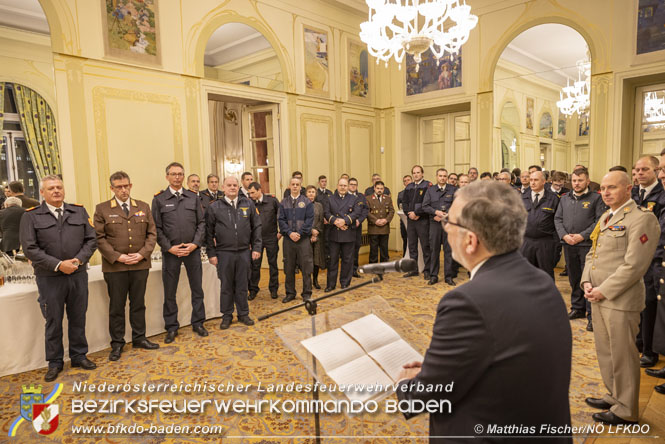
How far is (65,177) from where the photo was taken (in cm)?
493

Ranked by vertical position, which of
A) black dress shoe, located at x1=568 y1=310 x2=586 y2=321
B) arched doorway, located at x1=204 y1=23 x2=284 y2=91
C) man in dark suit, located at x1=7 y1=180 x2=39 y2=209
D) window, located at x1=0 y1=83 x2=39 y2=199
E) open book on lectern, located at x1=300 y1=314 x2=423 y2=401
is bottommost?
black dress shoe, located at x1=568 y1=310 x2=586 y2=321

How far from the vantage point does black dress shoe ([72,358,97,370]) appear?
11.5 feet

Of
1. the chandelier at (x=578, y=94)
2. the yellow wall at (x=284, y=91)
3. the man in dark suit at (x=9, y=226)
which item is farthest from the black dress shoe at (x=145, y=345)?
the chandelier at (x=578, y=94)

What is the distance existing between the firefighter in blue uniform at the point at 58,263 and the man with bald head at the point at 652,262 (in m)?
4.80

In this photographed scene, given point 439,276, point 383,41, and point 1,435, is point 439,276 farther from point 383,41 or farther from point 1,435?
point 1,435

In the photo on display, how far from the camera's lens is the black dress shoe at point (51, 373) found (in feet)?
10.8

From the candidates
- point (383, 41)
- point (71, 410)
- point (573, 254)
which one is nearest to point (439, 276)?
point (573, 254)

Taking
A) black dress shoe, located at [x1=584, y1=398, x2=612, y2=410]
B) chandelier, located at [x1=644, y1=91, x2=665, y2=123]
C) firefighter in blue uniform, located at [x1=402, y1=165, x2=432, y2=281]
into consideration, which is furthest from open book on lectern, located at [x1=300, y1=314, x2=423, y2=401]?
chandelier, located at [x1=644, y1=91, x2=665, y2=123]

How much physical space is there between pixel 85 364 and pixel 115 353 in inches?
10.2

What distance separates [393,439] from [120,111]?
5157 millimetres

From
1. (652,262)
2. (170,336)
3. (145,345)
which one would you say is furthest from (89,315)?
(652,262)

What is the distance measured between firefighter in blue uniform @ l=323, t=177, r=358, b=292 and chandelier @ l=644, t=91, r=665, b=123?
500 cm

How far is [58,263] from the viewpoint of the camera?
3.25m

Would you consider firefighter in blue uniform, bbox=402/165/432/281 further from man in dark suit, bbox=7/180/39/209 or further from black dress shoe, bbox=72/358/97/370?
man in dark suit, bbox=7/180/39/209
